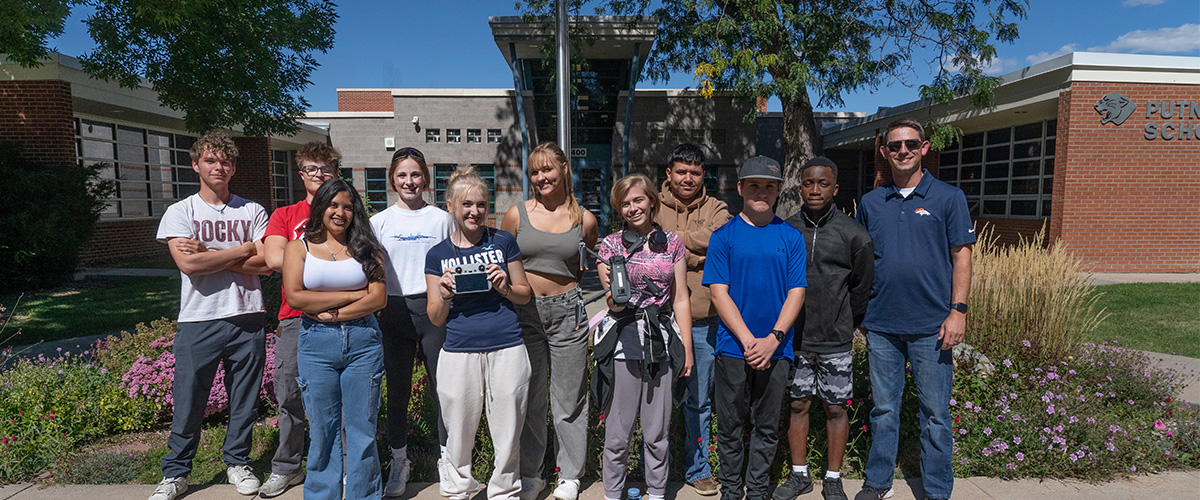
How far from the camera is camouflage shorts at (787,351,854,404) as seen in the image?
312 centimetres

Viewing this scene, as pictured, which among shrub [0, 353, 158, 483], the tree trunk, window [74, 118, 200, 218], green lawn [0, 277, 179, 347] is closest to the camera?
shrub [0, 353, 158, 483]

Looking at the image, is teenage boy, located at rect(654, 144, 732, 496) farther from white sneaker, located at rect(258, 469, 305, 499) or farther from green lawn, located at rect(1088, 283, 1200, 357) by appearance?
green lawn, located at rect(1088, 283, 1200, 357)

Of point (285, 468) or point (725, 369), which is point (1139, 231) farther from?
point (285, 468)

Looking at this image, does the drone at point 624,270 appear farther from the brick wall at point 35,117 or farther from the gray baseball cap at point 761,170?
the brick wall at point 35,117

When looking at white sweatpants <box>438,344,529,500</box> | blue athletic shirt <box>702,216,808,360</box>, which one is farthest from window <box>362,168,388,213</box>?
blue athletic shirt <box>702,216,808,360</box>

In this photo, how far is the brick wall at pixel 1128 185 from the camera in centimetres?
1188

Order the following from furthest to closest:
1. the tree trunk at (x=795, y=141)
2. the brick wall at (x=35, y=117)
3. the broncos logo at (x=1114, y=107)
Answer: the tree trunk at (x=795, y=141)
the broncos logo at (x=1114, y=107)
the brick wall at (x=35, y=117)

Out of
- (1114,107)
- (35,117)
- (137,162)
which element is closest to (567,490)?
(1114,107)

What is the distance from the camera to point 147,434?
14.2ft

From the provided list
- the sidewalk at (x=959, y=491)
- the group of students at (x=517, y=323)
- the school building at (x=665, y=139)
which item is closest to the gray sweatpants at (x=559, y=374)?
the group of students at (x=517, y=323)

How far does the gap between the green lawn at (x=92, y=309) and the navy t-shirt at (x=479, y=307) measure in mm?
6147

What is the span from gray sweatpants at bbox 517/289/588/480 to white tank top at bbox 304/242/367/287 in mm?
823

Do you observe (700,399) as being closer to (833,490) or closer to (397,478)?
(833,490)

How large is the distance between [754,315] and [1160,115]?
13625 mm
